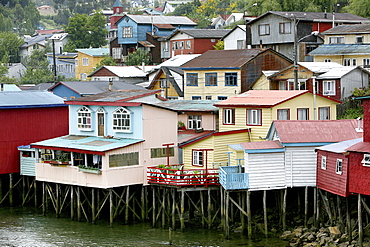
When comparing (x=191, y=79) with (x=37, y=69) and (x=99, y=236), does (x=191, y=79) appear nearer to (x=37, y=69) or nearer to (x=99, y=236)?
(x=99, y=236)

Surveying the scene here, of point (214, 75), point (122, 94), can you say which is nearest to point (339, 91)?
point (214, 75)

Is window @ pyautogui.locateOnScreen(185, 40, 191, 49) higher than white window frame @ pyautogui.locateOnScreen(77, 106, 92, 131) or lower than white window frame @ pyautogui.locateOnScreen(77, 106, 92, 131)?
higher

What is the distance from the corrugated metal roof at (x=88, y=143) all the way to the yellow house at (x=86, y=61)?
4741 cm

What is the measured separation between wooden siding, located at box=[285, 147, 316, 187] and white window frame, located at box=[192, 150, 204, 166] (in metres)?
5.84

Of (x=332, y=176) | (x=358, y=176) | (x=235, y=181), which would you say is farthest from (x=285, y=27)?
(x=358, y=176)

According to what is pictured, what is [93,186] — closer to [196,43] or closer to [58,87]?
[58,87]

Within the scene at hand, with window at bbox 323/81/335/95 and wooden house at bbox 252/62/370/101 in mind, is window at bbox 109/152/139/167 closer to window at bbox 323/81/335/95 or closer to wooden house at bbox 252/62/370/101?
wooden house at bbox 252/62/370/101

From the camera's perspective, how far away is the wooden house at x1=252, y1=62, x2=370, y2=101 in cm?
5159

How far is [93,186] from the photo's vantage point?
39375 mm

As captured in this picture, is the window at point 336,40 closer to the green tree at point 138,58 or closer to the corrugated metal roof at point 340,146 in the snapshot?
the green tree at point 138,58

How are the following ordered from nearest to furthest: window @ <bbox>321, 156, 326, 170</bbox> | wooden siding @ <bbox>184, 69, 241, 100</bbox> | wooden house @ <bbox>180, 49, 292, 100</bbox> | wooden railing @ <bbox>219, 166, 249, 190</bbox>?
1. window @ <bbox>321, 156, 326, 170</bbox>
2. wooden railing @ <bbox>219, 166, 249, 190</bbox>
3. wooden house @ <bbox>180, 49, 292, 100</bbox>
4. wooden siding @ <bbox>184, 69, 241, 100</bbox>

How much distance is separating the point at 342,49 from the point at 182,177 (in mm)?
25977

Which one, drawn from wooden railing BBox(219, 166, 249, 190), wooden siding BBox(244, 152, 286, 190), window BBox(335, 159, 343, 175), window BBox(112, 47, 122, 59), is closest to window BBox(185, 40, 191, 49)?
window BBox(112, 47, 122, 59)

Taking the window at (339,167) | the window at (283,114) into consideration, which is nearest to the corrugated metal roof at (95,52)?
the window at (283,114)
